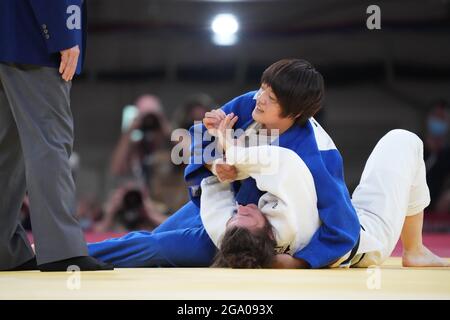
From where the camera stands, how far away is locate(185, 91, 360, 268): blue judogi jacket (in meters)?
2.84

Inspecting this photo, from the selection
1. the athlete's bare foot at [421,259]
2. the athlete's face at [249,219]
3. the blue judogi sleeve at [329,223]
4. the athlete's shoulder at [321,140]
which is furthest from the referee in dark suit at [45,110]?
the athlete's bare foot at [421,259]

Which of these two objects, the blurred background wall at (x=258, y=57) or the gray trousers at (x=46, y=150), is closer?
the gray trousers at (x=46, y=150)

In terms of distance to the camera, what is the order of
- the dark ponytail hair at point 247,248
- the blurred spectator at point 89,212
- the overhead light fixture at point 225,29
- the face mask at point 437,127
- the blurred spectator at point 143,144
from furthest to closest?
the overhead light fixture at point 225,29, the face mask at point 437,127, the blurred spectator at point 89,212, the blurred spectator at point 143,144, the dark ponytail hair at point 247,248

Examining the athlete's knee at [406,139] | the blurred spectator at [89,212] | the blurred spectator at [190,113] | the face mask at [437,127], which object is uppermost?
the athlete's knee at [406,139]

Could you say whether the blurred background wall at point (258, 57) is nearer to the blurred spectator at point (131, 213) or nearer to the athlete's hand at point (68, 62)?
the blurred spectator at point (131, 213)

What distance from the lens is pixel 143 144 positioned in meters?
7.96

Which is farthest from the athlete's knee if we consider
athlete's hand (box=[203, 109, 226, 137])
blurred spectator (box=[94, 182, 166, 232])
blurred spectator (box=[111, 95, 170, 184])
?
blurred spectator (box=[111, 95, 170, 184])

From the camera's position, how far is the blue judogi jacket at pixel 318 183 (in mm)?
2842

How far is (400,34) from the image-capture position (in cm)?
988

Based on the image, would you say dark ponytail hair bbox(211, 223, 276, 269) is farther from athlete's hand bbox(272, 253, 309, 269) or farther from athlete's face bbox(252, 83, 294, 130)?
athlete's face bbox(252, 83, 294, 130)

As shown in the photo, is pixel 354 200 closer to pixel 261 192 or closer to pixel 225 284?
pixel 261 192

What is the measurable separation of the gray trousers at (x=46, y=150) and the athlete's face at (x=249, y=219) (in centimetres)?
52
